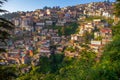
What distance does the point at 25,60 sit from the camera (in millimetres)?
70250

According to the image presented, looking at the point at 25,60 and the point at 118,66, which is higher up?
the point at 118,66

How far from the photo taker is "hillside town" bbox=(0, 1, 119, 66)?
236 feet

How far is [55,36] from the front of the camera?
95.9m

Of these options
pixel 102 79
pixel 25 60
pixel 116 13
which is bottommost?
pixel 25 60

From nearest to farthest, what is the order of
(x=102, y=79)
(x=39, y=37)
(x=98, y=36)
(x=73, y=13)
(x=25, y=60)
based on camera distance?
1. (x=102, y=79)
2. (x=25, y=60)
3. (x=98, y=36)
4. (x=39, y=37)
5. (x=73, y=13)

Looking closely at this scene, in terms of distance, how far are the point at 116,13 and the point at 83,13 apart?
114 metres

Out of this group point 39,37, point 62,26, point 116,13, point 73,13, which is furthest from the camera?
Answer: point 73,13

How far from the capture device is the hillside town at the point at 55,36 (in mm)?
72000

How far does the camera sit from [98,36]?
278 feet

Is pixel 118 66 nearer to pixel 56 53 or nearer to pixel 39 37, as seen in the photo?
pixel 56 53

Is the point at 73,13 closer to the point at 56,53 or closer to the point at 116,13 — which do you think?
the point at 56,53

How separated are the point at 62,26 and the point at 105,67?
93.6 m

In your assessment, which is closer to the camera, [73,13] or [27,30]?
[27,30]

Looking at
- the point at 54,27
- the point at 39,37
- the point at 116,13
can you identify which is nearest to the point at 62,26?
the point at 54,27
